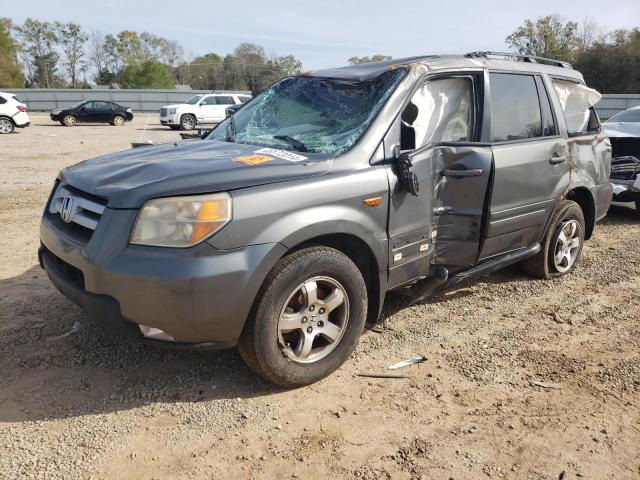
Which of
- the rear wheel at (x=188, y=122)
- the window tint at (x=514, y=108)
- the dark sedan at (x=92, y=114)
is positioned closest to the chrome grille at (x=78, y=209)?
the window tint at (x=514, y=108)

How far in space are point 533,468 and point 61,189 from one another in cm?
301

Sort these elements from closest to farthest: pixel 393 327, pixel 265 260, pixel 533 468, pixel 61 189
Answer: pixel 533 468, pixel 265 260, pixel 61 189, pixel 393 327

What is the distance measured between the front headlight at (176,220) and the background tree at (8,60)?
63.7 m

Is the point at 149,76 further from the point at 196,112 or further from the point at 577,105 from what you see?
the point at 577,105

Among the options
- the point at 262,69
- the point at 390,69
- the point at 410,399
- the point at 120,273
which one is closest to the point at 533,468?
the point at 410,399

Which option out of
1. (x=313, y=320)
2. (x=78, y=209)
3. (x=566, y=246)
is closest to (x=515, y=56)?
(x=566, y=246)

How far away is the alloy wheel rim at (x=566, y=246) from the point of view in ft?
15.5

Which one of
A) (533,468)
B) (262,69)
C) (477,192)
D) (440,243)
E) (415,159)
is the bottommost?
(533,468)

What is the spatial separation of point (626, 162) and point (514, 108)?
13.4 ft

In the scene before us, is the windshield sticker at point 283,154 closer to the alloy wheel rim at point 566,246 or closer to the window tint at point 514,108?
the window tint at point 514,108

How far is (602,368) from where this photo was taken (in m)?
3.31

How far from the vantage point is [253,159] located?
9.61 feet

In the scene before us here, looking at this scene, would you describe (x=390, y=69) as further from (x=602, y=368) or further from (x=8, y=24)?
(x=8, y=24)

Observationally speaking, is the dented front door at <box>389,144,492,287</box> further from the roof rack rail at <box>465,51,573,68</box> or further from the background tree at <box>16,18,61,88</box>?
the background tree at <box>16,18,61,88</box>
